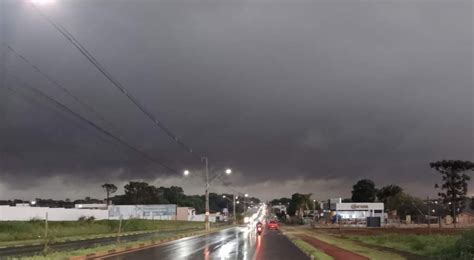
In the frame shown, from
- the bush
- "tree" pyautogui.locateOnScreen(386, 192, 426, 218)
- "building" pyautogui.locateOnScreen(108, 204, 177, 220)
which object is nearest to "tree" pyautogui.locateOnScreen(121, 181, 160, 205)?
"building" pyautogui.locateOnScreen(108, 204, 177, 220)

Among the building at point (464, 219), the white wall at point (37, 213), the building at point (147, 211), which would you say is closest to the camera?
the white wall at point (37, 213)

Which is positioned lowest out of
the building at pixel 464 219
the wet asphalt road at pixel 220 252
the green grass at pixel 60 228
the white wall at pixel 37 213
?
the building at pixel 464 219

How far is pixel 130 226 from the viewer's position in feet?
305

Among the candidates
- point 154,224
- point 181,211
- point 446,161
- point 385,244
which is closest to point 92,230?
point 154,224

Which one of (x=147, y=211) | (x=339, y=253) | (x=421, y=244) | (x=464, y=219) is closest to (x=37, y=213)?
(x=421, y=244)

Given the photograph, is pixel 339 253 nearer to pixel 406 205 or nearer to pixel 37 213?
pixel 37 213

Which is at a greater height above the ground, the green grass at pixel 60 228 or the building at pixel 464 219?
the green grass at pixel 60 228

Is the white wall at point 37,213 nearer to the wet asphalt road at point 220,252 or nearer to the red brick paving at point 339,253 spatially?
the wet asphalt road at point 220,252

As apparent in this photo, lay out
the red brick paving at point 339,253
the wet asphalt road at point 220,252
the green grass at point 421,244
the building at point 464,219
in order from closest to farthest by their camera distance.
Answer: the red brick paving at point 339,253 → the wet asphalt road at point 220,252 → the green grass at point 421,244 → the building at point 464,219

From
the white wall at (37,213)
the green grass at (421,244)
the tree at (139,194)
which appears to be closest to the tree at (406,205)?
the tree at (139,194)

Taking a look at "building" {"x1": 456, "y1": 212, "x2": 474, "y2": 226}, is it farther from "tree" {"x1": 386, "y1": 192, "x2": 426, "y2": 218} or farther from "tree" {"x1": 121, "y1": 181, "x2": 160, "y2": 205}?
"tree" {"x1": 121, "y1": 181, "x2": 160, "y2": 205}

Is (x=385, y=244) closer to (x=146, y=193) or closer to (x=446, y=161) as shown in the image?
(x=446, y=161)

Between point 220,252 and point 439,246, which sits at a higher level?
point 439,246

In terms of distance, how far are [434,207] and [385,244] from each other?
117477mm
